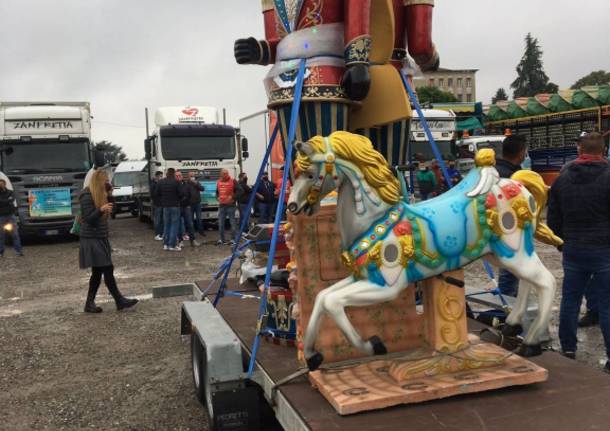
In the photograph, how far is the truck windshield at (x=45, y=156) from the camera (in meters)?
13.2

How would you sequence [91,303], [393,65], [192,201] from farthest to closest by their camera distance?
[192,201] → [91,303] → [393,65]

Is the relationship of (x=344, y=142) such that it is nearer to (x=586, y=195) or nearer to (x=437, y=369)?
(x=437, y=369)

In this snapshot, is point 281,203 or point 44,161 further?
point 44,161

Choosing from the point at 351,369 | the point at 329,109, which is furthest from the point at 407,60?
the point at 351,369

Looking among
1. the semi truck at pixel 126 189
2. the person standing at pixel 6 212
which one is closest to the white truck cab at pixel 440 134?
the person standing at pixel 6 212

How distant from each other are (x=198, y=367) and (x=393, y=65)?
8.04 feet

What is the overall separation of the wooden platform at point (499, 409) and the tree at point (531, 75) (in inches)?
2645

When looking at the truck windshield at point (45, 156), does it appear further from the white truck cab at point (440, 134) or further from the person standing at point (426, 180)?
the white truck cab at point (440, 134)

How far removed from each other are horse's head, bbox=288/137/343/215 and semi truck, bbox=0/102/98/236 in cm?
1209

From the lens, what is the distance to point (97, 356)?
5.25m

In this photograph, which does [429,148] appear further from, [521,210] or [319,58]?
[521,210]

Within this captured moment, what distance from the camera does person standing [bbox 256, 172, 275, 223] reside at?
1206 centimetres

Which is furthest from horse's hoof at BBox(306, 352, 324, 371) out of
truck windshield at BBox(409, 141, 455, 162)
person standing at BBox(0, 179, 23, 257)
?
truck windshield at BBox(409, 141, 455, 162)

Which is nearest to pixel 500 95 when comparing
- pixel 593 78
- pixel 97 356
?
pixel 593 78
